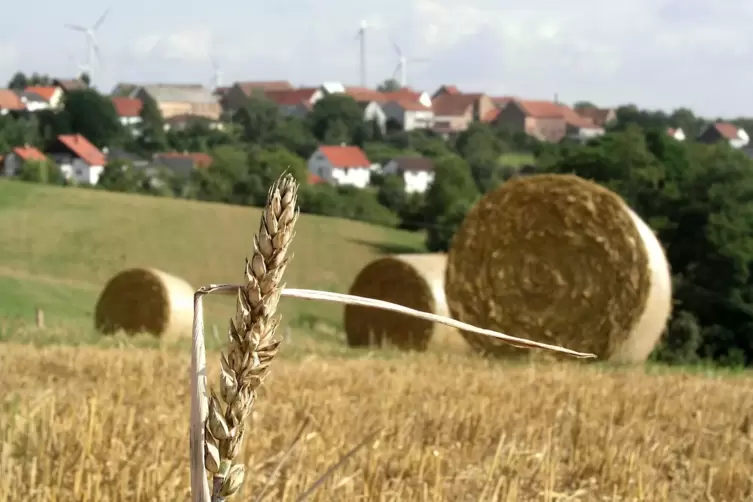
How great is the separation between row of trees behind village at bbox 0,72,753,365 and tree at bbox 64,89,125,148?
122mm

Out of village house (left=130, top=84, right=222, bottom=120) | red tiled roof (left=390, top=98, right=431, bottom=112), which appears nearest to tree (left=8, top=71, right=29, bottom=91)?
village house (left=130, top=84, right=222, bottom=120)

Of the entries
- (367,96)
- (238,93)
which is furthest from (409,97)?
(238,93)

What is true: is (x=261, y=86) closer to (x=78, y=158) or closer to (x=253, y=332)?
(x=78, y=158)

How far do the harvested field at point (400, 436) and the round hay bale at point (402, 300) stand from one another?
725 centimetres

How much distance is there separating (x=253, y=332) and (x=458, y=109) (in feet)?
518

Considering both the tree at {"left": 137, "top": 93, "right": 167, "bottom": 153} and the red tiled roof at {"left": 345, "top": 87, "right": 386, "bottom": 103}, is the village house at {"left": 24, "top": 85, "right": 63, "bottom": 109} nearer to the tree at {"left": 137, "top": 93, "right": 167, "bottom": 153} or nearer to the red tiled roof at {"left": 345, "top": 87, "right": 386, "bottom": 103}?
the tree at {"left": 137, "top": 93, "right": 167, "bottom": 153}

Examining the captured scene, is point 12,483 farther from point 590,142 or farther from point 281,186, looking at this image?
point 590,142

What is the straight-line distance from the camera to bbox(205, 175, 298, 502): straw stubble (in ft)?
4.24

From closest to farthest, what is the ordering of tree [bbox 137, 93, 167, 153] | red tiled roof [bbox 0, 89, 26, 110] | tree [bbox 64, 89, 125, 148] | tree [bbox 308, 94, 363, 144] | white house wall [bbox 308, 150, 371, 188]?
white house wall [bbox 308, 150, 371, 188]
tree [bbox 64, 89, 125, 148]
tree [bbox 137, 93, 167, 153]
tree [bbox 308, 94, 363, 144]
red tiled roof [bbox 0, 89, 26, 110]

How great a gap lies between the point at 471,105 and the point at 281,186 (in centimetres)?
15783

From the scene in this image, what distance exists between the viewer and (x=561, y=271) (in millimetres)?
12867

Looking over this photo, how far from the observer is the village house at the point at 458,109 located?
15400 centimetres

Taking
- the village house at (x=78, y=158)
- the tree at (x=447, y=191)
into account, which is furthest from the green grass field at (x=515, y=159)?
the village house at (x=78, y=158)

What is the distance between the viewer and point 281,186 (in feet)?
4.33
